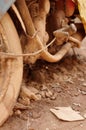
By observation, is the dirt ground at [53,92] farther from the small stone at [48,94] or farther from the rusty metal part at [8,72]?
the rusty metal part at [8,72]

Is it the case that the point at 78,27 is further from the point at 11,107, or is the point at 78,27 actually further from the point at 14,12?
the point at 11,107

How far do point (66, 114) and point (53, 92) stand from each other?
45cm

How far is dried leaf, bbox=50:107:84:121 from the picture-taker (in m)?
3.08

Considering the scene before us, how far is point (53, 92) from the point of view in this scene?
356 cm

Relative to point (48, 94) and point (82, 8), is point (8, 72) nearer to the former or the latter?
point (48, 94)

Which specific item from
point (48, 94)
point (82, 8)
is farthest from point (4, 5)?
point (48, 94)

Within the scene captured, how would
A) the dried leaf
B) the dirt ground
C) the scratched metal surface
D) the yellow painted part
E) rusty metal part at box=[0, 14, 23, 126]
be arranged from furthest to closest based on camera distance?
the yellow painted part
the dried leaf
the dirt ground
rusty metal part at box=[0, 14, 23, 126]
the scratched metal surface

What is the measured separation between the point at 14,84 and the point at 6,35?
0.40 meters

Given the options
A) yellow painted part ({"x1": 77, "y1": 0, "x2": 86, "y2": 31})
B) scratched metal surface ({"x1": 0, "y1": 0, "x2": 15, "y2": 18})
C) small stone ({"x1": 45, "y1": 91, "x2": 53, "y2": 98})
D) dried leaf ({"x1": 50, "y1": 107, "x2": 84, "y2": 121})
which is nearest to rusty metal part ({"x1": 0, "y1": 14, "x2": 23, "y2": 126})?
scratched metal surface ({"x1": 0, "y1": 0, "x2": 15, "y2": 18})

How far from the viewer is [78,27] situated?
3.99m

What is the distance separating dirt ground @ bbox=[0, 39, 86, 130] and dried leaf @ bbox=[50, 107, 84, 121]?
4 centimetres

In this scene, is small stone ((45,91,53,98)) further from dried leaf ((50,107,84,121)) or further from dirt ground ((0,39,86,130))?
dried leaf ((50,107,84,121))

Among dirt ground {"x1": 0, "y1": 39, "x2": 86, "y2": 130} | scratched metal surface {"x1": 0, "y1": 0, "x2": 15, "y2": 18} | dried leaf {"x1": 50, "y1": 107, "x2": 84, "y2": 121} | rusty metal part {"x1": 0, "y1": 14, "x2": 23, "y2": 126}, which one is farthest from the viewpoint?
dried leaf {"x1": 50, "y1": 107, "x2": 84, "y2": 121}

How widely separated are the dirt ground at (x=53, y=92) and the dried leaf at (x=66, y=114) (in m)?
0.04
